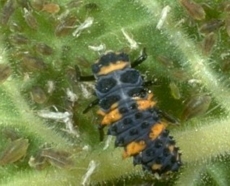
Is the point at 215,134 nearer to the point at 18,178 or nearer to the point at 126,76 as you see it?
the point at 126,76

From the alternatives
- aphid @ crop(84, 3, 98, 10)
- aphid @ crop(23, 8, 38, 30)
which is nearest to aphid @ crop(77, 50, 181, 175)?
aphid @ crop(84, 3, 98, 10)

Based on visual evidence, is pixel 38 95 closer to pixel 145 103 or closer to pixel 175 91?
pixel 145 103

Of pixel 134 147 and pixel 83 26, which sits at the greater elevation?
pixel 83 26

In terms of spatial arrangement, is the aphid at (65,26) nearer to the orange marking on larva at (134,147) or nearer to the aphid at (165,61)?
the aphid at (165,61)

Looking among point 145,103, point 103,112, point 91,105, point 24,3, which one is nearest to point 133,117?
point 145,103

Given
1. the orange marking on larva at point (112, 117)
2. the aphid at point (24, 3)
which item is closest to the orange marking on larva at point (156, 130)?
the orange marking on larva at point (112, 117)

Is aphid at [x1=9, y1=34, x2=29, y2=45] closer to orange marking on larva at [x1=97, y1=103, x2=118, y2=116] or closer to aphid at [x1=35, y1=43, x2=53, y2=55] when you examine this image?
aphid at [x1=35, y1=43, x2=53, y2=55]
